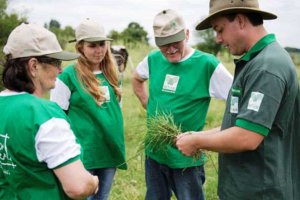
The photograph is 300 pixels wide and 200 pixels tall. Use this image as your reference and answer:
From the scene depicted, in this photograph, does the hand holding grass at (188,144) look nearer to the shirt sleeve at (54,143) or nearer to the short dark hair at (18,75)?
the shirt sleeve at (54,143)

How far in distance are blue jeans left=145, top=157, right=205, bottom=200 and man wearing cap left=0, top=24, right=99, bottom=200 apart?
1473 mm

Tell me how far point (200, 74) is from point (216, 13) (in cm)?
113

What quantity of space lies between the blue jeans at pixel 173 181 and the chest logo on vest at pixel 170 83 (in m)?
0.61

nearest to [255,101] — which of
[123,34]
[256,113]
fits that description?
[256,113]

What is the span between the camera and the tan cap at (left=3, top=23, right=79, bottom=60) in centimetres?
210

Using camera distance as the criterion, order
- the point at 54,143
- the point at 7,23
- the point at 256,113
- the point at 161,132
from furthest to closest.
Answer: the point at 7,23
the point at 161,132
the point at 256,113
the point at 54,143

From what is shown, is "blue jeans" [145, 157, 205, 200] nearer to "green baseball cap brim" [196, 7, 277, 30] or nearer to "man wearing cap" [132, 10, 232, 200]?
"man wearing cap" [132, 10, 232, 200]

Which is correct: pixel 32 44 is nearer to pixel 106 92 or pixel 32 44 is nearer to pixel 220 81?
pixel 106 92

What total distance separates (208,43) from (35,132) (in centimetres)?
3499

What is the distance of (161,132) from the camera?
10.6 ft

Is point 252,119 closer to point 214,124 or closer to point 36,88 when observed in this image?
point 36,88

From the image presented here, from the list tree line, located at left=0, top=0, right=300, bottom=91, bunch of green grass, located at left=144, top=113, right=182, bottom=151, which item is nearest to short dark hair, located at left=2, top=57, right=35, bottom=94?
bunch of green grass, located at left=144, top=113, right=182, bottom=151

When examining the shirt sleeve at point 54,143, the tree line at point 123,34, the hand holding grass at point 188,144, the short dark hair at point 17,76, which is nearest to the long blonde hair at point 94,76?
the hand holding grass at point 188,144

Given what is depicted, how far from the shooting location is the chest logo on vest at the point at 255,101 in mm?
2154
